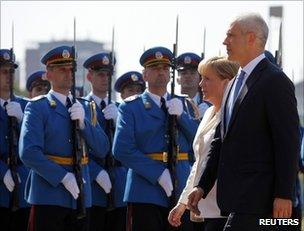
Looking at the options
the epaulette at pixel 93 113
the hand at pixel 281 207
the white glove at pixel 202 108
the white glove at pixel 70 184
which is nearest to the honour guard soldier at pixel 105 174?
the epaulette at pixel 93 113

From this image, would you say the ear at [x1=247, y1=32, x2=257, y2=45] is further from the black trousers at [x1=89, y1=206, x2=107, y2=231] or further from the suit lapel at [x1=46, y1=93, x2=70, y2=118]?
the black trousers at [x1=89, y1=206, x2=107, y2=231]

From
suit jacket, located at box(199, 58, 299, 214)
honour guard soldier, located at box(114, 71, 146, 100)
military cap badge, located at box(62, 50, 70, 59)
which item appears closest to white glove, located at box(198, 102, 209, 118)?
honour guard soldier, located at box(114, 71, 146, 100)

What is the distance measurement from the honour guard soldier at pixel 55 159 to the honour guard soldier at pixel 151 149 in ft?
1.44

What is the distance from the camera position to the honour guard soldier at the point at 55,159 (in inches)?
370

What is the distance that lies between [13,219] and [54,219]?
1.52 meters

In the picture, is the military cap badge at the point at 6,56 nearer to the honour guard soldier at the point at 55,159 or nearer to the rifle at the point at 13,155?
the rifle at the point at 13,155

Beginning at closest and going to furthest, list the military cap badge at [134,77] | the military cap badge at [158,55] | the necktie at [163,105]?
1. the necktie at [163,105]
2. the military cap badge at [158,55]
3. the military cap badge at [134,77]

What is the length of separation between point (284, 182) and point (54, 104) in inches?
142

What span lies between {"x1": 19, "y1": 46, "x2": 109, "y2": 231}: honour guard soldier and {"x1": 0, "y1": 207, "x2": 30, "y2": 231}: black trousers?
3.57 feet

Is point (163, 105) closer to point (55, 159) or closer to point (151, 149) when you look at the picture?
point (151, 149)

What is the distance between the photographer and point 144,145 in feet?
32.0

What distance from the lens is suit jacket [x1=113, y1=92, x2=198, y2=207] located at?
9625 millimetres

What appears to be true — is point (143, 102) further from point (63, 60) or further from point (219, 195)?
point (219, 195)

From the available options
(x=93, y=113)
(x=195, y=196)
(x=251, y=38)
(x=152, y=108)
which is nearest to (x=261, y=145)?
(x=251, y=38)
